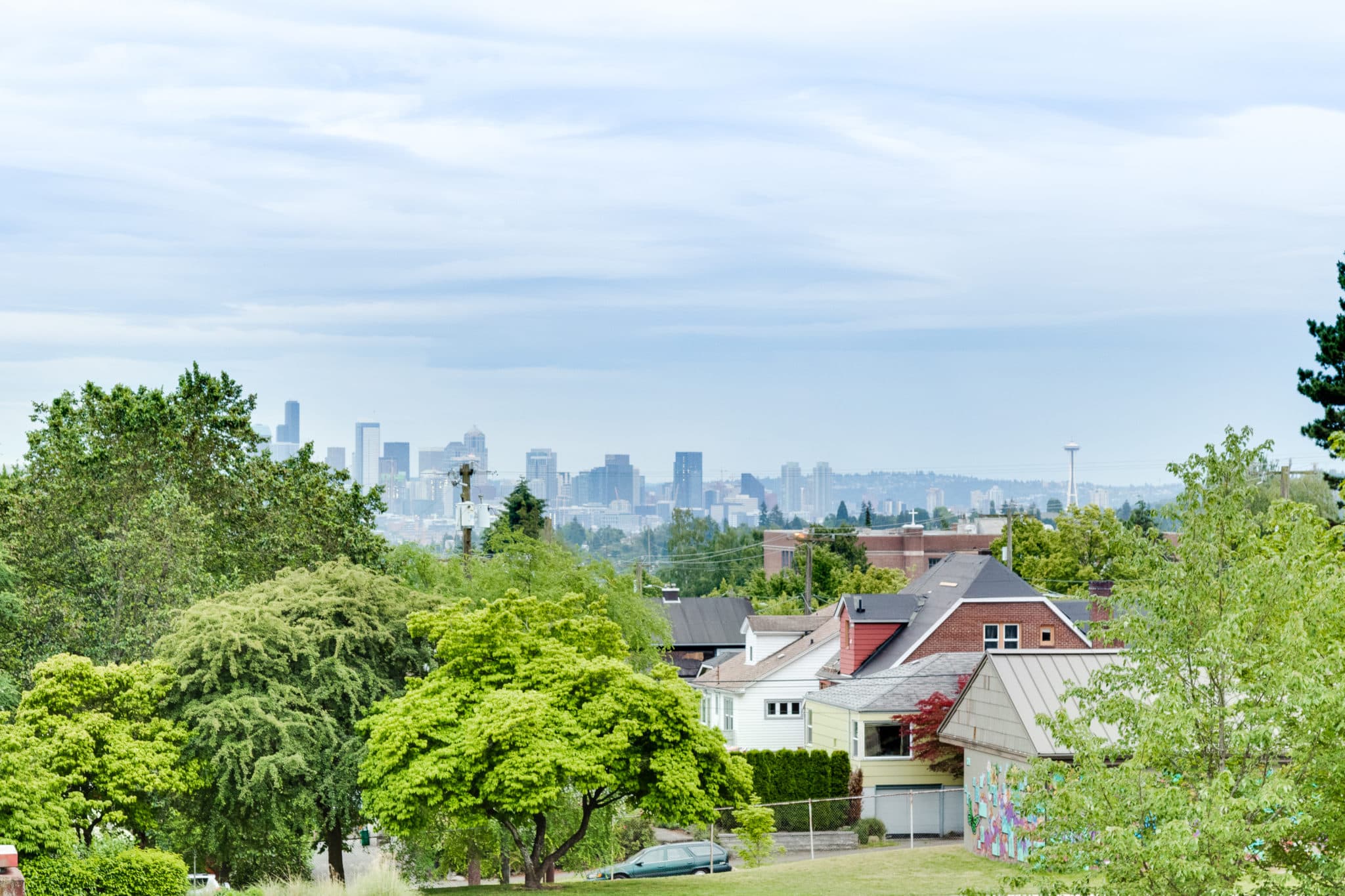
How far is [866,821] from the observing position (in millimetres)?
41562

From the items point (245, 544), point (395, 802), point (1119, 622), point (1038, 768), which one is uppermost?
point (245, 544)

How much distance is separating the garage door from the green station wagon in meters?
6.06

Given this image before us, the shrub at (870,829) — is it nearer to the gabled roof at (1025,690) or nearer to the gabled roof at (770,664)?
the gabled roof at (1025,690)

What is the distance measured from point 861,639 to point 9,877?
135 ft

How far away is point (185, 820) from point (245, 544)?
13.5 metres

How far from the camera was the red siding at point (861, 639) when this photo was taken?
5234 cm

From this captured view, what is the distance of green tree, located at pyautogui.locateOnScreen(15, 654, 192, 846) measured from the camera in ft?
83.1

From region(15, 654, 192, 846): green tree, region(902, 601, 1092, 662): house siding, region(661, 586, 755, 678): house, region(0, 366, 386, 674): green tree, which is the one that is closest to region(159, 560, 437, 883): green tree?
region(15, 654, 192, 846): green tree

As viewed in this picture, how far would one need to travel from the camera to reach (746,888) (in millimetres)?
29391

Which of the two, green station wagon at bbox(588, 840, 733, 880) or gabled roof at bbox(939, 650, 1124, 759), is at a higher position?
gabled roof at bbox(939, 650, 1124, 759)

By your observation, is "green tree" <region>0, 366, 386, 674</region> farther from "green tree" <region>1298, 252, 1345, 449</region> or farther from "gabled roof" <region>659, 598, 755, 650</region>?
"gabled roof" <region>659, 598, 755, 650</region>

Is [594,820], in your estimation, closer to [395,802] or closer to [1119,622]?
[395,802]

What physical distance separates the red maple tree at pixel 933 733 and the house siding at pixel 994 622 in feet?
23.4

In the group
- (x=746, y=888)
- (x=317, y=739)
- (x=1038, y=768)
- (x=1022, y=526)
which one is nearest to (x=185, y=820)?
(x=317, y=739)
